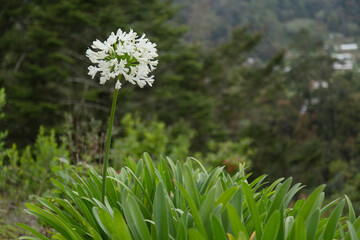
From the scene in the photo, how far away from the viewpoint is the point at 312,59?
24422 mm

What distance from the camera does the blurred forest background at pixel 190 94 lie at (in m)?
5.23

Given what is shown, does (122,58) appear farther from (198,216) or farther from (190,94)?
(190,94)

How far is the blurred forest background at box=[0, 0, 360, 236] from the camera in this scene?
5227 mm

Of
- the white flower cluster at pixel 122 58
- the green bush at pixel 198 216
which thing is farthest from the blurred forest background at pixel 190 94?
the white flower cluster at pixel 122 58

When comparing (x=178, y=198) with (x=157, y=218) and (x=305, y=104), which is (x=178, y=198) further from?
(x=305, y=104)

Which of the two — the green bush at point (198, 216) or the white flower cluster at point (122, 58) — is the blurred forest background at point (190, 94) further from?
the white flower cluster at point (122, 58)

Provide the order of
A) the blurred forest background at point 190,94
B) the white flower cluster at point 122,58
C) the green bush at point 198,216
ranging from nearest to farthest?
1. the green bush at point 198,216
2. the white flower cluster at point 122,58
3. the blurred forest background at point 190,94

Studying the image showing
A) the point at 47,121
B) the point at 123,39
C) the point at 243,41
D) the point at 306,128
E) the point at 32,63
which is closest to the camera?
the point at 123,39

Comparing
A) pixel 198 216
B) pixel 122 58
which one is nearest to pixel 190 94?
pixel 122 58

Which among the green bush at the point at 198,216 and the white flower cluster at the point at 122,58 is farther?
the white flower cluster at the point at 122,58

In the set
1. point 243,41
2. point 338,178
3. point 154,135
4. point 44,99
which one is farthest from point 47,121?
point 243,41

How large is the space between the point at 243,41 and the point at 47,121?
46.5 feet

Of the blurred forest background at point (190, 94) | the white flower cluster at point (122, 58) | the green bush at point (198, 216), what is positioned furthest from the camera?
the blurred forest background at point (190, 94)

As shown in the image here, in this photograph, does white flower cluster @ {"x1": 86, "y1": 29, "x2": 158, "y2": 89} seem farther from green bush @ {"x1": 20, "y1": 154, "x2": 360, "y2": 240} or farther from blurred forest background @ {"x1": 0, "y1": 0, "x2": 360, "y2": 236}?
blurred forest background @ {"x1": 0, "y1": 0, "x2": 360, "y2": 236}
